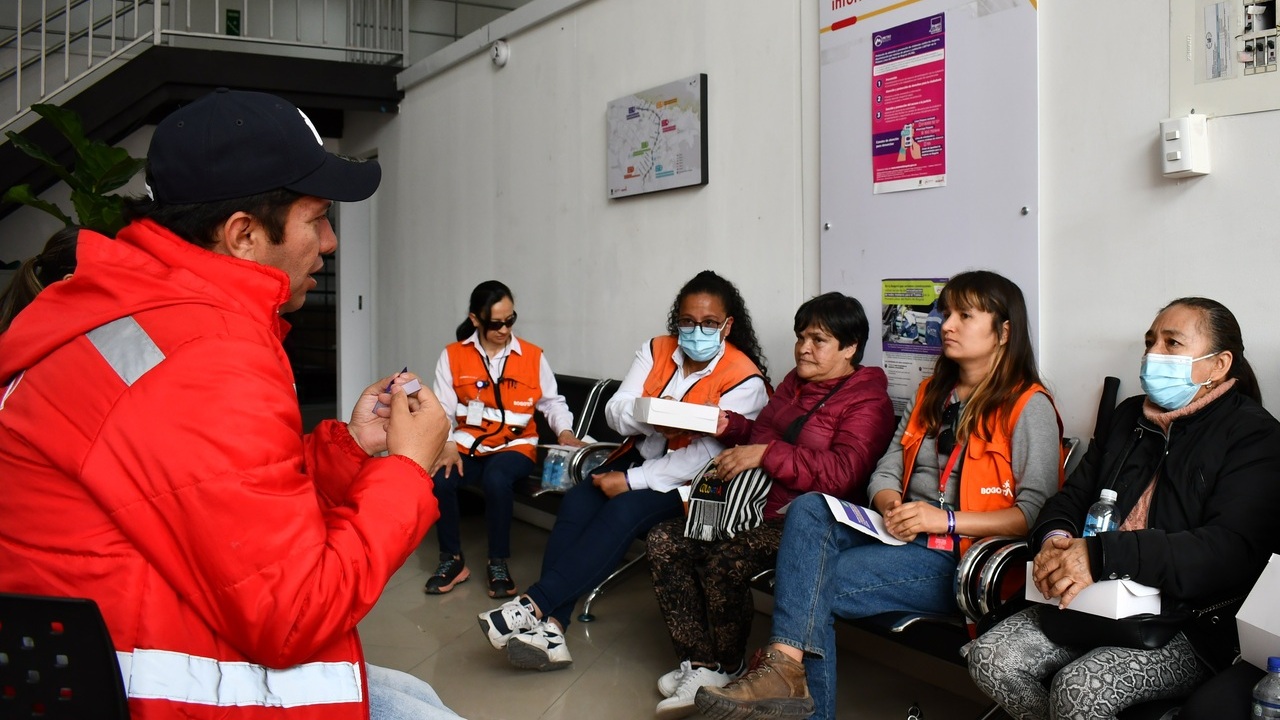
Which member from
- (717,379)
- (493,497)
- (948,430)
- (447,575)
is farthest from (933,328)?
(447,575)

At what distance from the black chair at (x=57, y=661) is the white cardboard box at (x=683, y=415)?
2.45m

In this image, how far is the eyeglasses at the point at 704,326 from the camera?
3.67m

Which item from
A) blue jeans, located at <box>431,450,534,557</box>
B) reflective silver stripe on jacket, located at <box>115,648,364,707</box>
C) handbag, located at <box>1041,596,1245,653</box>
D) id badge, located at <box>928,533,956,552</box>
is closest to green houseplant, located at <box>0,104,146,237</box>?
blue jeans, located at <box>431,450,534,557</box>

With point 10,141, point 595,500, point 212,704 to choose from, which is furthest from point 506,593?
point 10,141

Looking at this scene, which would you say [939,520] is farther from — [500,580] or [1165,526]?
[500,580]

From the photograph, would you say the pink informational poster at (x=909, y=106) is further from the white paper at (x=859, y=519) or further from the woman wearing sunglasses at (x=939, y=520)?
the white paper at (x=859, y=519)

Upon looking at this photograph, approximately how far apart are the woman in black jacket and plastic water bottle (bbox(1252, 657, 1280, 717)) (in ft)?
0.90

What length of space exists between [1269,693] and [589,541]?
2185mm

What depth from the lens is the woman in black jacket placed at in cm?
207

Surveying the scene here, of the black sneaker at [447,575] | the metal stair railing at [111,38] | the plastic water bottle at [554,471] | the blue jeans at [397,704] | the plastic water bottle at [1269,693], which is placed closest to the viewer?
the blue jeans at [397,704]

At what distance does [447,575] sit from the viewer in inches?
170

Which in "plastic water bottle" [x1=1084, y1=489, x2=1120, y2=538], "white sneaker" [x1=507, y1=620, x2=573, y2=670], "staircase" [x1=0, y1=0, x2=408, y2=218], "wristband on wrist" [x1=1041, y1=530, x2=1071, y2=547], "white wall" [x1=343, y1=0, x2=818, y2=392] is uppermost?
"staircase" [x1=0, y1=0, x2=408, y2=218]

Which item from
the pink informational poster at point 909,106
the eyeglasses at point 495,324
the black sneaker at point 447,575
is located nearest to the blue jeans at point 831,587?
the pink informational poster at point 909,106

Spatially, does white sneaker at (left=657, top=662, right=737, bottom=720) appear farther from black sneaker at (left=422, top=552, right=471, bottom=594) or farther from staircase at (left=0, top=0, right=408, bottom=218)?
staircase at (left=0, top=0, right=408, bottom=218)
